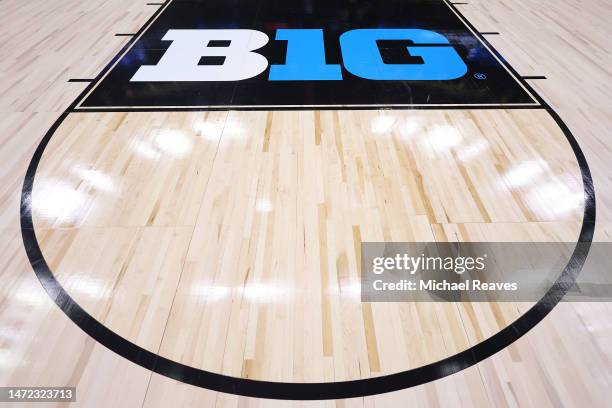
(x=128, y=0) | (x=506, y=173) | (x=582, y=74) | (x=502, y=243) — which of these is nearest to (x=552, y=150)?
(x=506, y=173)

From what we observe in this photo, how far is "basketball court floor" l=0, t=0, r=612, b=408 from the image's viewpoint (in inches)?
62.1

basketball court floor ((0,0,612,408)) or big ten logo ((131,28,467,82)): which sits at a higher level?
big ten logo ((131,28,467,82))

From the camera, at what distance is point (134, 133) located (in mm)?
2844

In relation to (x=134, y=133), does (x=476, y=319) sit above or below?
below

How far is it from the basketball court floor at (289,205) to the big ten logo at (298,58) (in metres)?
0.03

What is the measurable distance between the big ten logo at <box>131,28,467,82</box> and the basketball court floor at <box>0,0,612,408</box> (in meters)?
0.03

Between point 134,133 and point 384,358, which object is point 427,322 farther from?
point 134,133

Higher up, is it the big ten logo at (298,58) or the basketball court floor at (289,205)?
the big ten logo at (298,58)

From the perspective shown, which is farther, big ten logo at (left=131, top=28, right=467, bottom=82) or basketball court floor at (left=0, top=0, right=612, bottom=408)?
big ten logo at (left=131, top=28, right=467, bottom=82)

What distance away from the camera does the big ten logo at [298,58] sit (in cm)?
350

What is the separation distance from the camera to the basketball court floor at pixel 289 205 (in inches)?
62.1

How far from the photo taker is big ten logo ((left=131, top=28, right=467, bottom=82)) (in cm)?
350

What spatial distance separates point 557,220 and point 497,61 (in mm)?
2082

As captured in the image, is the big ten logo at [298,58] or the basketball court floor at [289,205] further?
the big ten logo at [298,58]
